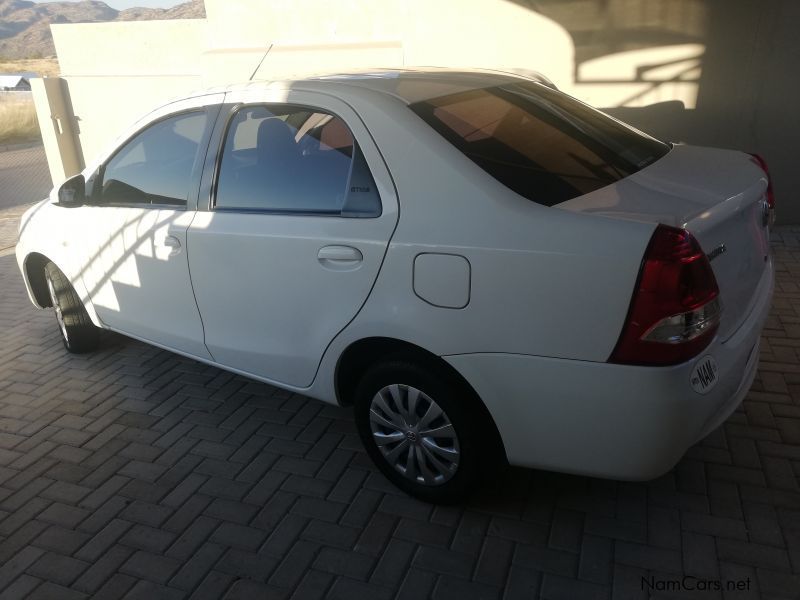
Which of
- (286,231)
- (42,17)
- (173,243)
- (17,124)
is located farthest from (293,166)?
(42,17)

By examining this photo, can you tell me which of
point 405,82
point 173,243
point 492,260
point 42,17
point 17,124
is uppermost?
point 405,82

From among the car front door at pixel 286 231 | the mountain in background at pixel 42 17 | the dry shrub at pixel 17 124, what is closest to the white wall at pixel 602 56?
the car front door at pixel 286 231

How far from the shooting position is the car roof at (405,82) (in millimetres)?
2828

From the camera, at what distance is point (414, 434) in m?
2.76

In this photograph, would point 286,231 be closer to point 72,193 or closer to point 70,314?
point 72,193

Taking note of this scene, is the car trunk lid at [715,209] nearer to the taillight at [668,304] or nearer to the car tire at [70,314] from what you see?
the taillight at [668,304]

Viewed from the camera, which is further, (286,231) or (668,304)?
(286,231)

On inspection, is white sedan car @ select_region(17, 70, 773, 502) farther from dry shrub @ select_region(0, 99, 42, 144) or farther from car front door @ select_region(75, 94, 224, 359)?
dry shrub @ select_region(0, 99, 42, 144)

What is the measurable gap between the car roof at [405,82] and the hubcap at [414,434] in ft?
3.93

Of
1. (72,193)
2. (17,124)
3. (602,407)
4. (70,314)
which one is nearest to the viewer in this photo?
(602,407)

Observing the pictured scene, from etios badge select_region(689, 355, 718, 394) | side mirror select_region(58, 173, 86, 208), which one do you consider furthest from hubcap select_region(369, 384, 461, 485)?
side mirror select_region(58, 173, 86, 208)

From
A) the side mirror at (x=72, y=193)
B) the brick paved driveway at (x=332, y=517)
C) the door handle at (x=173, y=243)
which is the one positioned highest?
the side mirror at (x=72, y=193)

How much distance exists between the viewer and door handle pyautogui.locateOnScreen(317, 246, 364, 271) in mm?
2658

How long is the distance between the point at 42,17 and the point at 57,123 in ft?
377
